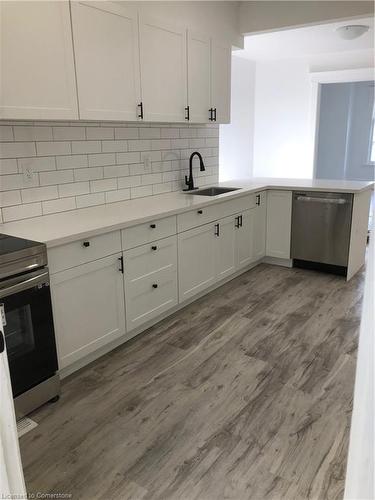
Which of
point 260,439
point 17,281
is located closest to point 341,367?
point 260,439

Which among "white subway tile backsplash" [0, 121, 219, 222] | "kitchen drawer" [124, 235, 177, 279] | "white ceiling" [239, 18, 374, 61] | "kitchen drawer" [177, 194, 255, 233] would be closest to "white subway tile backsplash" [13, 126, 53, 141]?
"white subway tile backsplash" [0, 121, 219, 222]

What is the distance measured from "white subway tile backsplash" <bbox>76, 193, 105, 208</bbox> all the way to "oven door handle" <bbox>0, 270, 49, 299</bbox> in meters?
1.02

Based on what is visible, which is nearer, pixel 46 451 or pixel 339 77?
pixel 46 451

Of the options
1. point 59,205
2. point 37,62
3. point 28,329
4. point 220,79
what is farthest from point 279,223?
point 28,329

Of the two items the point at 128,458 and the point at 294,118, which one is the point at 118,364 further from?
the point at 294,118

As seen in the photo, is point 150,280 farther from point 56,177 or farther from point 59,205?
point 56,177

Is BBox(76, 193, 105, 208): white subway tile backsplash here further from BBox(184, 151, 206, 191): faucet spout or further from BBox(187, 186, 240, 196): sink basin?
BBox(187, 186, 240, 196): sink basin

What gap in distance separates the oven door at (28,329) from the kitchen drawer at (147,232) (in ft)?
2.14

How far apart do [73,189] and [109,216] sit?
422 millimetres

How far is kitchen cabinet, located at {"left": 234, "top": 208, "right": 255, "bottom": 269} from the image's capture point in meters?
3.84

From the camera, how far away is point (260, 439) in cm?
195

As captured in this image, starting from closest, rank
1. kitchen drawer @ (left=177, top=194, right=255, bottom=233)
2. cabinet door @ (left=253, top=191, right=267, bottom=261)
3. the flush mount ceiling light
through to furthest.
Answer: kitchen drawer @ (left=177, top=194, right=255, bottom=233), the flush mount ceiling light, cabinet door @ (left=253, top=191, right=267, bottom=261)

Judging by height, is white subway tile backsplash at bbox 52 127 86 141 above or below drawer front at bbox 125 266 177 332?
above

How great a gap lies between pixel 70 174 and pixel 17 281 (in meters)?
1.17
